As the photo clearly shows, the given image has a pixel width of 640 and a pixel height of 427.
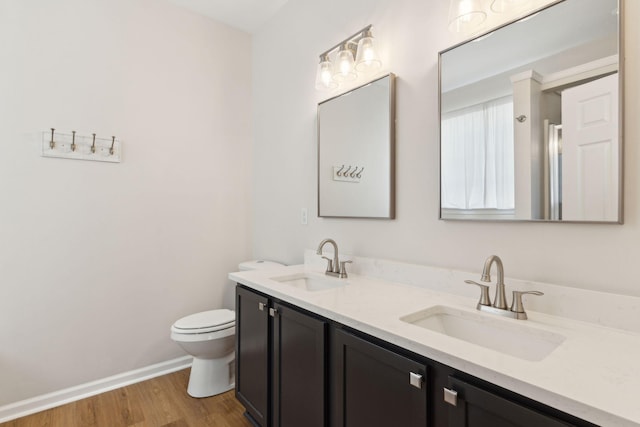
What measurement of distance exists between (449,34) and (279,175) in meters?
1.53

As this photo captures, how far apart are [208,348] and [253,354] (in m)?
0.53

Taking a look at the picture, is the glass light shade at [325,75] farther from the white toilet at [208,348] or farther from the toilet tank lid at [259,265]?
the white toilet at [208,348]

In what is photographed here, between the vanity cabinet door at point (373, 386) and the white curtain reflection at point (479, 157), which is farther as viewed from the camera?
the white curtain reflection at point (479, 157)

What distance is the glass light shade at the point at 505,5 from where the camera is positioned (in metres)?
1.23

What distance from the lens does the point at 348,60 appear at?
1.85 meters

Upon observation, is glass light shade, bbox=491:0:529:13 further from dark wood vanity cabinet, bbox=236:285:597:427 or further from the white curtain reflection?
dark wood vanity cabinet, bbox=236:285:597:427

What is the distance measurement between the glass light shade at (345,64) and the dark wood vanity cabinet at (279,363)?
132 cm

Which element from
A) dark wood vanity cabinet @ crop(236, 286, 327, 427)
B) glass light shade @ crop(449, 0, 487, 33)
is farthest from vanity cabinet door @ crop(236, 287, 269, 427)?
glass light shade @ crop(449, 0, 487, 33)

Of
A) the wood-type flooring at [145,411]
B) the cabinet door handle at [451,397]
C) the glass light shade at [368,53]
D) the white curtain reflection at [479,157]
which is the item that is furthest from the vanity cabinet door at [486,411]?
the glass light shade at [368,53]

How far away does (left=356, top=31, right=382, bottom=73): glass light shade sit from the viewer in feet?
5.70

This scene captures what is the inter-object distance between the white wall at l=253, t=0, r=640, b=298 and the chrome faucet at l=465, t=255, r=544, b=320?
139mm

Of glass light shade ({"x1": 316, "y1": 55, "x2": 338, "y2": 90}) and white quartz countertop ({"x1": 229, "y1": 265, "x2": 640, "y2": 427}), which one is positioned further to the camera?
glass light shade ({"x1": 316, "y1": 55, "x2": 338, "y2": 90})

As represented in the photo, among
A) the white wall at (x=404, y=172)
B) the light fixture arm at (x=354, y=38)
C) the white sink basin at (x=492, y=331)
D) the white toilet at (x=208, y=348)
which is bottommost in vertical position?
the white toilet at (x=208, y=348)

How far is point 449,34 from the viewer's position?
1.45m
